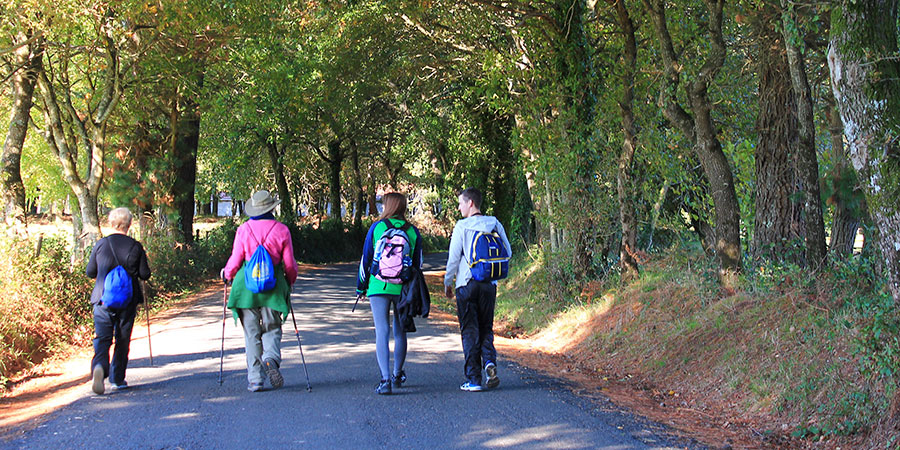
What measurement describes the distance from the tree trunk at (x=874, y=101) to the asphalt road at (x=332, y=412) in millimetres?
2264

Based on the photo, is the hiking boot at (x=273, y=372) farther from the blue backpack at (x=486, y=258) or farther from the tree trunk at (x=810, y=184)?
the tree trunk at (x=810, y=184)

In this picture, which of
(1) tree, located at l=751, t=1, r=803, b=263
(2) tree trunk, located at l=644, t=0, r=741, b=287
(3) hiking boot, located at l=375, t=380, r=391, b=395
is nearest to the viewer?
(3) hiking boot, located at l=375, t=380, r=391, b=395

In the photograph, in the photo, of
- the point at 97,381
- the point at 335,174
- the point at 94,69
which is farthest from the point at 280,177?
the point at 97,381

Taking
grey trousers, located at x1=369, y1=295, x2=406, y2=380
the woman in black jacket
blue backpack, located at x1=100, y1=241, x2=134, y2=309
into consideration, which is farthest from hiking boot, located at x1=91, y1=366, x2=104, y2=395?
grey trousers, located at x1=369, y1=295, x2=406, y2=380

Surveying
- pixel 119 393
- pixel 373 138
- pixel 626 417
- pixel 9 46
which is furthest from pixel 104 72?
pixel 373 138

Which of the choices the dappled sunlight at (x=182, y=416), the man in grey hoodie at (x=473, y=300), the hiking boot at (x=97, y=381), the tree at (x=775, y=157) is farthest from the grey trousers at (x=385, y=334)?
the tree at (x=775, y=157)

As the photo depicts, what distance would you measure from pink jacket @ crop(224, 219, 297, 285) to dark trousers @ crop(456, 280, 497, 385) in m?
1.69

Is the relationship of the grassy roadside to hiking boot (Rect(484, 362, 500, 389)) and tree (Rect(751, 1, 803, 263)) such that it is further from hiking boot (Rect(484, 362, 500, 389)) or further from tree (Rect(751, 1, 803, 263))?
hiking boot (Rect(484, 362, 500, 389))

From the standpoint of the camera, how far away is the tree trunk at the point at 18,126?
14.7 metres

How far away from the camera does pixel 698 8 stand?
44.9 feet

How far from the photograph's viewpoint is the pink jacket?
7586 mm

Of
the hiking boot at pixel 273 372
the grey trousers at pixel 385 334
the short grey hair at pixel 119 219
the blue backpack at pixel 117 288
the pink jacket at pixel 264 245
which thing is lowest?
the hiking boot at pixel 273 372

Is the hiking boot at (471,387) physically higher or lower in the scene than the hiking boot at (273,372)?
lower

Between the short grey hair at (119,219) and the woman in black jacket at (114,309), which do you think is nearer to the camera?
the woman in black jacket at (114,309)
